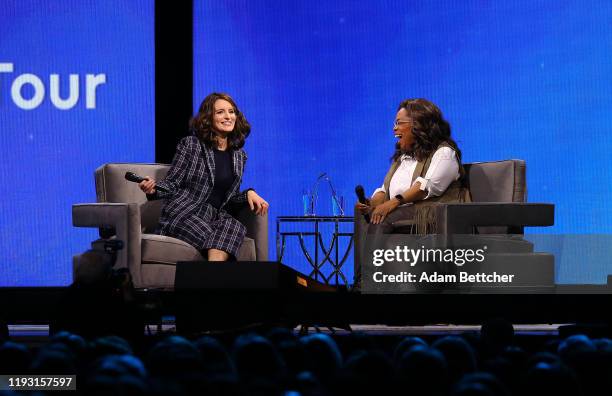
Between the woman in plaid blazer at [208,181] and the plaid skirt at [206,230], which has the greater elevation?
the woman in plaid blazer at [208,181]

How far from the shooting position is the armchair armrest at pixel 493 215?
3.90m

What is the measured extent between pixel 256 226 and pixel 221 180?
309 millimetres

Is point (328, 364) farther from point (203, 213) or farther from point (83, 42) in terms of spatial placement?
point (83, 42)

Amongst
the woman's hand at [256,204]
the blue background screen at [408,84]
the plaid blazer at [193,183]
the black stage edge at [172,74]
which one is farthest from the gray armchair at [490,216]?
the black stage edge at [172,74]

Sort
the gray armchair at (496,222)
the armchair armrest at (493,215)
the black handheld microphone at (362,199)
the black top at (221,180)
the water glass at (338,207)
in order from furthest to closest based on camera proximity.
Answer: the water glass at (338,207), the black top at (221,180), the black handheld microphone at (362,199), the armchair armrest at (493,215), the gray armchair at (496,222)

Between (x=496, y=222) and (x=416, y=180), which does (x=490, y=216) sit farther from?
(x=416, y=180)

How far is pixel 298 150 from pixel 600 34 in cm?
221

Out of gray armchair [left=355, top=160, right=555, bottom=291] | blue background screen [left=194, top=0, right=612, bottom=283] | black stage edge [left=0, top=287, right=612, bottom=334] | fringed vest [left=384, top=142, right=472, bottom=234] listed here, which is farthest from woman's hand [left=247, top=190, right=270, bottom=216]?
black stage edge [left=0, top=287, right=612, bottom=334]

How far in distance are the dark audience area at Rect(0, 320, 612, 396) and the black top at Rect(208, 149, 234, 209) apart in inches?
154

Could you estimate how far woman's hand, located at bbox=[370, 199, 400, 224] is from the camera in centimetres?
424

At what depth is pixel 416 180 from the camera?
429 centimetres

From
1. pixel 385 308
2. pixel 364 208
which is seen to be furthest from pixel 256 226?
pixel 385 308

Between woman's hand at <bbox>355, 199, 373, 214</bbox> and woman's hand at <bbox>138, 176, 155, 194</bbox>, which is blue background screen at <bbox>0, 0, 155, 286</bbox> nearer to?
woman's hand at <bbox>138, 176, 155, 194</bbox>

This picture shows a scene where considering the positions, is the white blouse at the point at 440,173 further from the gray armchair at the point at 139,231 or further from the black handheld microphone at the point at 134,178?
the black handheld microphone at the point at 134,178
